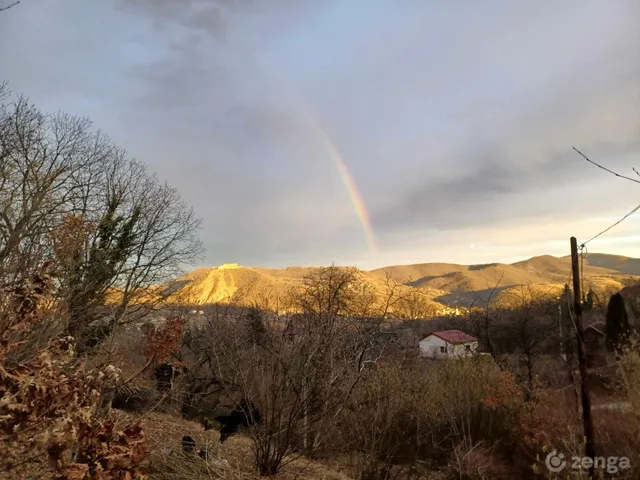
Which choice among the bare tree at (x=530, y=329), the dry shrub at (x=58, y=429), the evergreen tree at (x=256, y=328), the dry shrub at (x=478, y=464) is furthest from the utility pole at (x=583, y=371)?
the bare tree at (x=530, y=329)

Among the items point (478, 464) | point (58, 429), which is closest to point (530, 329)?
point (478, 464)

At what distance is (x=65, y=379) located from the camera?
93.2 inches

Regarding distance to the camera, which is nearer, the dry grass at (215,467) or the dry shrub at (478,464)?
the dry grass at (215,467)

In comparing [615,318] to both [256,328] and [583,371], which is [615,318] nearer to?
[583,371]

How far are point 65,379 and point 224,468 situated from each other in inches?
213

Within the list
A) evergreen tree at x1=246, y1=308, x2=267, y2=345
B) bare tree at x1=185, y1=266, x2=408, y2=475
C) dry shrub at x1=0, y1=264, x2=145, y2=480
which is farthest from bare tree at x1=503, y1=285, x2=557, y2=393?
dry shrub at x1=0, y1=264, x2=145, y2=480

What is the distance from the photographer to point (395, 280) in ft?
44.4

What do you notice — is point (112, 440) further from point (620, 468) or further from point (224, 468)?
point (620, 468)

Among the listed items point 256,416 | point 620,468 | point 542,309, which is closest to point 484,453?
point 620,468

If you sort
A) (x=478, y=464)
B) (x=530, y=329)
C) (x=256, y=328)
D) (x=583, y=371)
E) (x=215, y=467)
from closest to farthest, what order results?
(x=215, y=467) < (x=583, y=371) < (x=256, y=328) < (x=478, y=464) < (x=530, y=329)

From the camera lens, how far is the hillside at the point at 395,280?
18.4 m

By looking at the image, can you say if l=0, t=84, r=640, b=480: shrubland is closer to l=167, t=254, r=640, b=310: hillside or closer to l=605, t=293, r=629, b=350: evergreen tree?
l=167, t=254, r=640, b=310: hillside

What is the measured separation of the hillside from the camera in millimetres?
18434

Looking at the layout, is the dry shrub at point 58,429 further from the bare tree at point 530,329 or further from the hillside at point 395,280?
the bare tree at point 530,329
